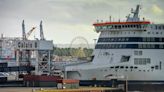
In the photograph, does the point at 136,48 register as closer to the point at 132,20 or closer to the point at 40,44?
the point at 132,20

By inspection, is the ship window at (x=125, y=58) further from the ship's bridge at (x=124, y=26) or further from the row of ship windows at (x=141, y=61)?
the ship's bridge at (x=124, y=26)

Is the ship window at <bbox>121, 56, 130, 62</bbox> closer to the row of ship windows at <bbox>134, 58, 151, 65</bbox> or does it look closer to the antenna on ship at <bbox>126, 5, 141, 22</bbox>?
the row of ship windows at <bbox>134, 58, 151, 65</bbox>

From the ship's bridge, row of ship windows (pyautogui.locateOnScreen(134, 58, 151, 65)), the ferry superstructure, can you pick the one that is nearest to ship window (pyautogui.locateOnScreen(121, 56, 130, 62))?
the ferry superstructure

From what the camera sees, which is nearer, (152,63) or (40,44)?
(152,63)

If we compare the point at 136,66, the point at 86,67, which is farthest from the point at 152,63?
the point at 86,67

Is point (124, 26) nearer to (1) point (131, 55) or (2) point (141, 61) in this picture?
(1) point (131, 55)

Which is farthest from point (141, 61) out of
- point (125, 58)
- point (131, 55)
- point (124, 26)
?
point (124, 26)

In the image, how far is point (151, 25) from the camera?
10806 centimetres

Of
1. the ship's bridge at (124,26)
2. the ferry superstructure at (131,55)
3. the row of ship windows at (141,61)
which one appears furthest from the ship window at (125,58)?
the ship's bridge at (124,26)

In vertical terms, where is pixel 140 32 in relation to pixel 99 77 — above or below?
above

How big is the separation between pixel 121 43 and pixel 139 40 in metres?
2.83

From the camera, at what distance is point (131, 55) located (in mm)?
107750

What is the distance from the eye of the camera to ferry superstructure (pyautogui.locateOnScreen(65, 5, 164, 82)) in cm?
10725

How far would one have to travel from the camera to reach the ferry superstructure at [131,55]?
107 metres
